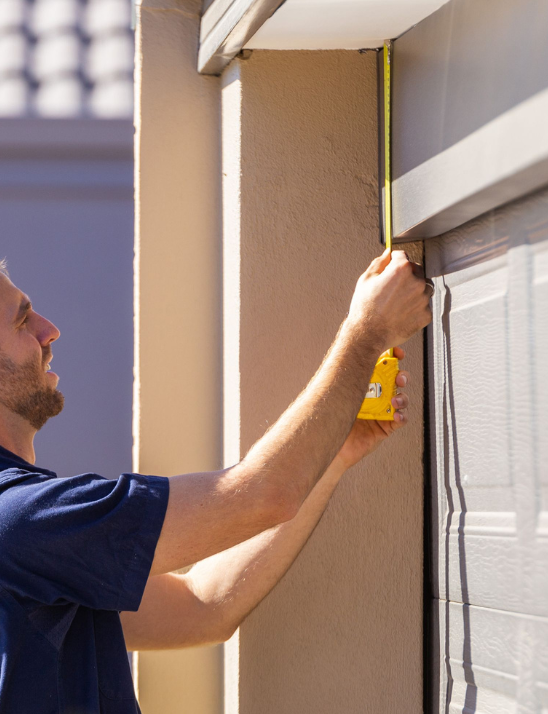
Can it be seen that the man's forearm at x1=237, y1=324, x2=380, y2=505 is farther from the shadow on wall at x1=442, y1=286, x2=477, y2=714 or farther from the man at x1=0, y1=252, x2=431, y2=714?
the shadow on wall at x1=442, y1=286, x2=477, y2=714

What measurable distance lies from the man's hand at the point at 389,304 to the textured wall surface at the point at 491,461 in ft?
0.45

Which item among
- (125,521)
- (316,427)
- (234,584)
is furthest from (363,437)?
(125,521)

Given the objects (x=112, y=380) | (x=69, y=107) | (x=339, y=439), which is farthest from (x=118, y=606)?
(x=69, y=107)

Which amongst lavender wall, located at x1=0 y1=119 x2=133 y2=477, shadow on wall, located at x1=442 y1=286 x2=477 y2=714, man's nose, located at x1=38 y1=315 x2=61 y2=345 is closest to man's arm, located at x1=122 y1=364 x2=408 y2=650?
shadow on wall, located at x1=442 y1=286 x2=477 y2=714

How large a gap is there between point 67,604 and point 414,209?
104 centimetres

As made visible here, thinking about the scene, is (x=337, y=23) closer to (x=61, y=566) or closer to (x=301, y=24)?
(x=301, y=24)

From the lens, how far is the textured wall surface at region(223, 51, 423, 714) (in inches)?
70.7

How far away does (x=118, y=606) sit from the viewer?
4.58 feet

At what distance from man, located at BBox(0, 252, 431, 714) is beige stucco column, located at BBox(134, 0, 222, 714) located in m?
0.41

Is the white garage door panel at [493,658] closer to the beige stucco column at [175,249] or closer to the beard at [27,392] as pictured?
the beige stucco column at [175,249]

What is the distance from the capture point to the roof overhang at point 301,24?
5.31ft

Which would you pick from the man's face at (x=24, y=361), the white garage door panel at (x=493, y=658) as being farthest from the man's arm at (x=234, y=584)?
the man's face at (x=24, y=361)

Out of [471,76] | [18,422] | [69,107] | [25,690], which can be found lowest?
[25,690]

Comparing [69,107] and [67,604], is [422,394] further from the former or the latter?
[69,107]
